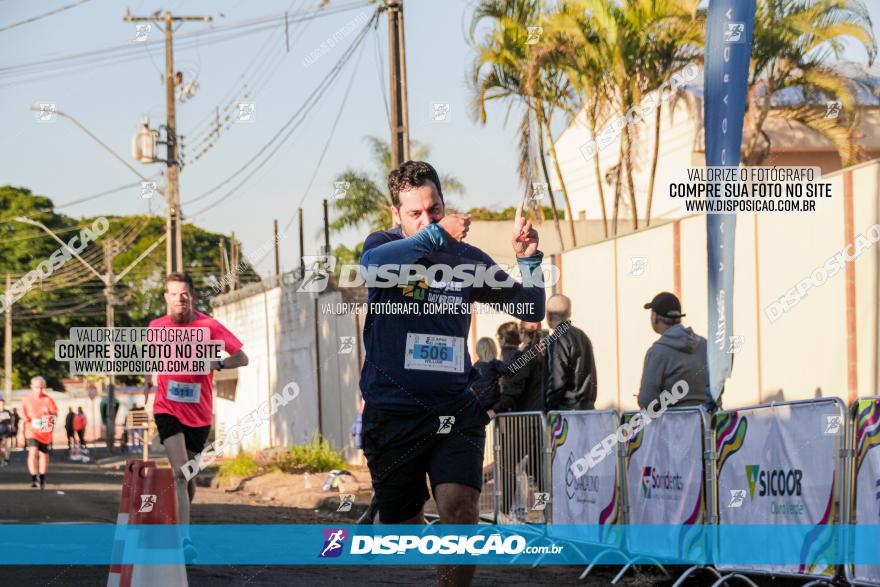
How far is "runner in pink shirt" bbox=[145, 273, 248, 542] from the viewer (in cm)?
945

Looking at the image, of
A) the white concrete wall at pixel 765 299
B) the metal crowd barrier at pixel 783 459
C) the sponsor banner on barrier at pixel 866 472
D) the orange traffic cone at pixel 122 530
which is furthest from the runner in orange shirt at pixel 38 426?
the sponsor banner on barrier at pixel 866 472

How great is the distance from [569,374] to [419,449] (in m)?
5.22

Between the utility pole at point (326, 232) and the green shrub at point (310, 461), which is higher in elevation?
the utility pole at point (326, 232)

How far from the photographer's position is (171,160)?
31.1 meters

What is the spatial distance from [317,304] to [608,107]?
7067 millimetres

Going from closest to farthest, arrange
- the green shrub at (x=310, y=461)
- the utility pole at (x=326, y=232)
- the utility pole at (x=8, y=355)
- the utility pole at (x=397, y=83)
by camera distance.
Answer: the utility pole at (x=397, y=83) → the green shrub at (x=310, y=461) → the utility pole at (x=326, y=232) → the utility pole at (x=8, y=355)

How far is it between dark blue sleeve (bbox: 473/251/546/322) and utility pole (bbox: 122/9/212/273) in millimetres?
23464

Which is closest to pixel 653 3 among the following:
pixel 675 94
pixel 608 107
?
pixel 608 107

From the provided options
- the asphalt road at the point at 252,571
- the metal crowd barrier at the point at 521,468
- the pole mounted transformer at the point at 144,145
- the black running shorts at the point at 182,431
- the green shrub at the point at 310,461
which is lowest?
the green shrub at the point at 310,461

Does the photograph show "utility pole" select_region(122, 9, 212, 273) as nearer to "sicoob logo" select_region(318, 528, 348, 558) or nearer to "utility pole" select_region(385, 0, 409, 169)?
"utility pole" select_region(385, 0, 409, 169)

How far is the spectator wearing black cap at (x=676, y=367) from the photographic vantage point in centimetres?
962

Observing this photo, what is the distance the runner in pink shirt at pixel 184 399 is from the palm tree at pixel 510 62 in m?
13.7

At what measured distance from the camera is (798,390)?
11938 millimetres

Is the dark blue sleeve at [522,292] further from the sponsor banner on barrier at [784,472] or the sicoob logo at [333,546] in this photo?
the sicoob logo at [333,546]
